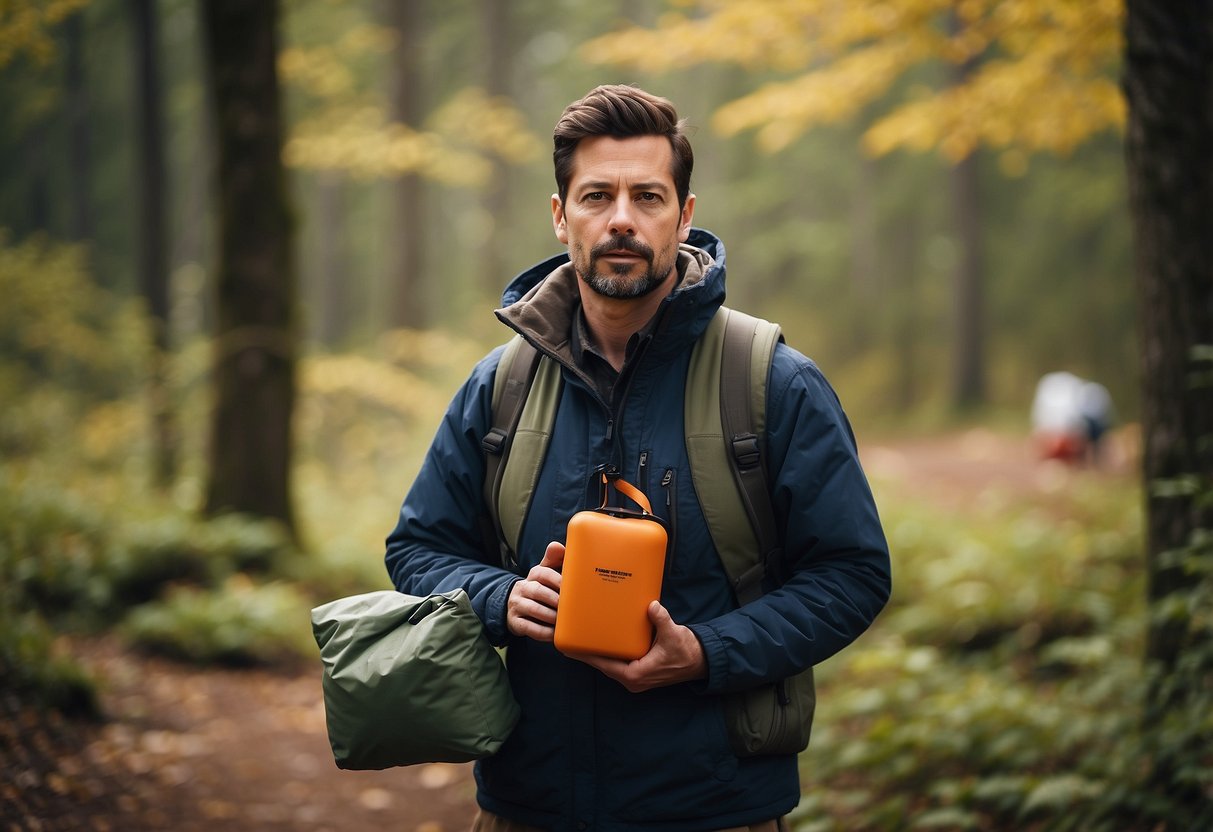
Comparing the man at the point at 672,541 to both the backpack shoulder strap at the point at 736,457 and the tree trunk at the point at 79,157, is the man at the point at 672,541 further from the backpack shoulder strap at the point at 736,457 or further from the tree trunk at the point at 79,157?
the tree trunk at the point at 79,157

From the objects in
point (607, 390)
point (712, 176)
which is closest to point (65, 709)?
point (607, 390)

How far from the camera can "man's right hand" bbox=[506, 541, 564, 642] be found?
2.27 meters

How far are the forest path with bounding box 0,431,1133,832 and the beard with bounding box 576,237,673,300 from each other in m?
3.25

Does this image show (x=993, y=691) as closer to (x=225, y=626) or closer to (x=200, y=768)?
(x=200, y=768)

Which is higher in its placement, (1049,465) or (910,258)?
(910,258)

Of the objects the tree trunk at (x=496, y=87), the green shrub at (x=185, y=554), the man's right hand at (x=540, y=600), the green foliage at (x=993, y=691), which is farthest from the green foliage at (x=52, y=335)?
the man's right hand at (x=540, y=600)

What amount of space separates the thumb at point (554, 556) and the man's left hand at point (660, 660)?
0.21 m

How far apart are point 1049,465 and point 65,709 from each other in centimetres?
1228

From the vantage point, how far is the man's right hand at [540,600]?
227 cm

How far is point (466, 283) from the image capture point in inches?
1458

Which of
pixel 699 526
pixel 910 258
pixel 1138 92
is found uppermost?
pixel 910 258

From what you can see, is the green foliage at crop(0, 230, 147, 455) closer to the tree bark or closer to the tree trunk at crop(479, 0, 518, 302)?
the tree trunk at crop(479, 0, 518, 302)

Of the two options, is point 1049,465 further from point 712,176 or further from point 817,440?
point 712,176

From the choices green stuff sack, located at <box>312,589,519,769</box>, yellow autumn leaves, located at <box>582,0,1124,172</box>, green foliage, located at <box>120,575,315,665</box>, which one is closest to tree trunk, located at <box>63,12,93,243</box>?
green foliage, located at <box>120,575,315,665</box>
